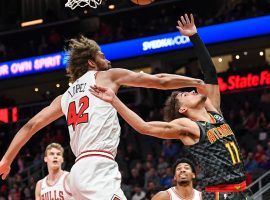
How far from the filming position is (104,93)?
5.10 m

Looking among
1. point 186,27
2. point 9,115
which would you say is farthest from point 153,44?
point 186,27

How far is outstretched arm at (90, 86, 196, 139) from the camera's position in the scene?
5.09 metres

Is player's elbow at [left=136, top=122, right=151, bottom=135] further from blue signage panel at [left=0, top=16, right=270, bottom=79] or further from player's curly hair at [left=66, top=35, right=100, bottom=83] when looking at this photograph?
blue signage panel at [left=0, top=16, right=270, bottom=79]

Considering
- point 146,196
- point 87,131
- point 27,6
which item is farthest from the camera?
point 27,6

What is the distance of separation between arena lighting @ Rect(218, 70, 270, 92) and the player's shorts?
15.0 m

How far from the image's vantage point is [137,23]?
84.0 ft

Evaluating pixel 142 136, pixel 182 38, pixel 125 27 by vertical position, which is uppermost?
pixel 125 27

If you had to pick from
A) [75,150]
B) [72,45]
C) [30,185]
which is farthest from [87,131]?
[30,185]

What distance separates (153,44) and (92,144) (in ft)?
56.5

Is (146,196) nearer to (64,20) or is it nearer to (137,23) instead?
(137,23)

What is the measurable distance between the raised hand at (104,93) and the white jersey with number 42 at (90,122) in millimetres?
106

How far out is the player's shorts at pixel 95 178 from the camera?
4961 mm

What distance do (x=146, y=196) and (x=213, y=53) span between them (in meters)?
9.16

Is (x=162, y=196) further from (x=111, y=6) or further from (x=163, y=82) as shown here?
(x=111, y=6)
